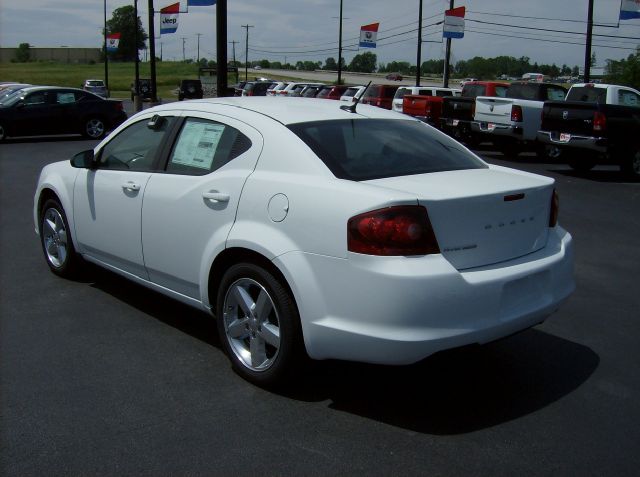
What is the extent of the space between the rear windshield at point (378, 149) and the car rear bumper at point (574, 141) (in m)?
10.2

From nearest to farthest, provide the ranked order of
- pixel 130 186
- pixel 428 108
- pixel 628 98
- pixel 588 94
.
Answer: pixel 130 186, pixel 628 98, pixel 588 94, pixel 428 108

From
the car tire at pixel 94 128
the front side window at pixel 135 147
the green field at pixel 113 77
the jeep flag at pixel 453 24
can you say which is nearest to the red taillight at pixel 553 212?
the front side window at pixel 135 147

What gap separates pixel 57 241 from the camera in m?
5.93

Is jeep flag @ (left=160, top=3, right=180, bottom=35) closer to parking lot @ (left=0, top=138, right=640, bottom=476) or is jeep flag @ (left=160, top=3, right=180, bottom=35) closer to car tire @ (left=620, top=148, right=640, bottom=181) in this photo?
car tire @ (left=620, top=148, right=640, bottom=181)

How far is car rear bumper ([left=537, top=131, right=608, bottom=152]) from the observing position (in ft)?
44.9

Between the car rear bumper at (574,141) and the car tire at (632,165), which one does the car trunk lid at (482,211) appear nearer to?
the car rear bumper at (574,141)

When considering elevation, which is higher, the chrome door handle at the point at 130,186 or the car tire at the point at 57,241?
the chrome door handle at the point at 130,186

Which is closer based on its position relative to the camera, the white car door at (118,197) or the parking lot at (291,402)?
the parking lot at (291,402)

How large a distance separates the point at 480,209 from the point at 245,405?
63.4 inches

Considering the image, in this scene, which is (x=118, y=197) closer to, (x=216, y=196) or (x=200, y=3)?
(x=216, y=196)

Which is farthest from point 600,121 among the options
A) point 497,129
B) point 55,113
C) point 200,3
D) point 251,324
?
point 55,113

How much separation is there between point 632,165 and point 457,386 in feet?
38.9

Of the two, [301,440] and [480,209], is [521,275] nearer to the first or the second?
[480,209]

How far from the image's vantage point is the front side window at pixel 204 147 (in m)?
4.21
